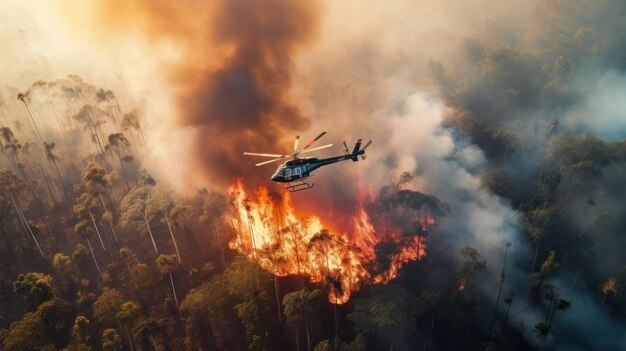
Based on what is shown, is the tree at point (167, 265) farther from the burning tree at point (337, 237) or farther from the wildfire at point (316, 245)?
the burning tree at point (337, 237)

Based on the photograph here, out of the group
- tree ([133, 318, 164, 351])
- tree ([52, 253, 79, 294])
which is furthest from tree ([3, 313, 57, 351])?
tree ([52, 253, 79, 294])

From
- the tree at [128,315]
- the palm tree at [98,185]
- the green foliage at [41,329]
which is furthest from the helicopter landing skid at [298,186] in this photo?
the green foliage at [41,329]

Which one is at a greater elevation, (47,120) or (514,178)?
(47,120)

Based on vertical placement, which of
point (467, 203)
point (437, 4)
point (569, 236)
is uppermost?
point (437, 4)

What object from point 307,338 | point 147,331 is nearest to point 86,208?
point 147,331

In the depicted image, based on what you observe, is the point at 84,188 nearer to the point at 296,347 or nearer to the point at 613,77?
the point at 296,347

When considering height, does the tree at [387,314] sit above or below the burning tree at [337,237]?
below

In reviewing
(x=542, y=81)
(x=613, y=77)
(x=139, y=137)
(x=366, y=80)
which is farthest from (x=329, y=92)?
(x=613, y=77)
